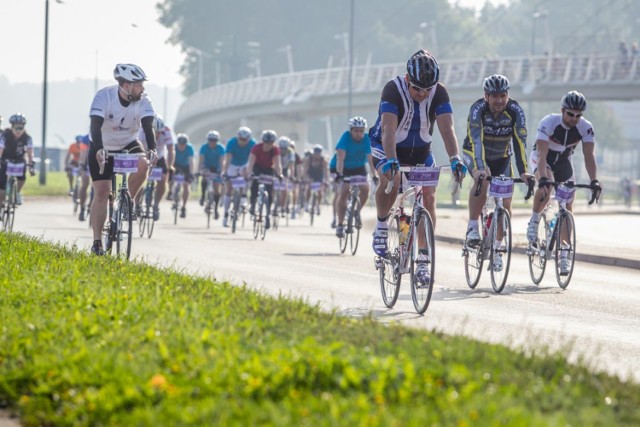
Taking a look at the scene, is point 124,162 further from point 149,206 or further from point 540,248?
point 149,206

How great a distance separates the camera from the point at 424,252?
9859mm

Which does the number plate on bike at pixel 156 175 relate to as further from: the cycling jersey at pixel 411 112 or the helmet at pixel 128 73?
the cycling jersey at pixel 411 112

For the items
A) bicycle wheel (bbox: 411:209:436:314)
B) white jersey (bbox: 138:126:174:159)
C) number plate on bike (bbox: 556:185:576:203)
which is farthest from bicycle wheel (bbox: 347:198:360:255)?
bicycle wheel (bbox: 411:209:436:314)

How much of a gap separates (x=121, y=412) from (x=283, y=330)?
182 cm

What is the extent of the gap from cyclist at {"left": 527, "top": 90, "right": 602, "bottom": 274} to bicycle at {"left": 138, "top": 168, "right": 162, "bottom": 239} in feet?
25.3

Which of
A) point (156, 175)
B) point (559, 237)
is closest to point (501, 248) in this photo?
point (559, 237)

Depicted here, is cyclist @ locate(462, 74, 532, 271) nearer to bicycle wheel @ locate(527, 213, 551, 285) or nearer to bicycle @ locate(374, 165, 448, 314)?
bicycle wheel @ locate(527, 213, 551, 285)

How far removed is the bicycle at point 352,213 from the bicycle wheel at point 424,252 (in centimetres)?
862

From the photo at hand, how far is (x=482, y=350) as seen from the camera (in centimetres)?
653

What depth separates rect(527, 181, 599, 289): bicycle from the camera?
1352 centimetres

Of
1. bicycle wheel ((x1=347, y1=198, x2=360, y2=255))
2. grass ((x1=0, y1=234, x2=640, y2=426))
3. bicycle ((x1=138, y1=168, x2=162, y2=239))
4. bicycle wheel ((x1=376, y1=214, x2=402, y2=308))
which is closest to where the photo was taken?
grass ((x1=0, y1=234, x2=640, y2=426))

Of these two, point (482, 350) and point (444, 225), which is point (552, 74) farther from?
point (482, 350)

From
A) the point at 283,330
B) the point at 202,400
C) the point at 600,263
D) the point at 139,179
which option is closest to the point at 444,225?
the point at 600,263

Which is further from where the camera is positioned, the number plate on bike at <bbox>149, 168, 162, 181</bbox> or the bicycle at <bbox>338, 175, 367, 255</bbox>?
the number plate on bike at <bbox>149, 168, 162, 181</bbox>
